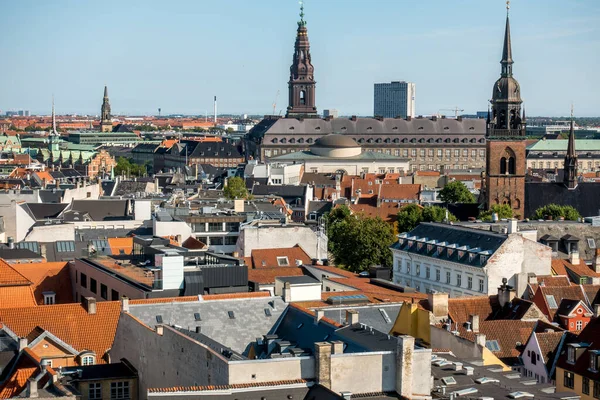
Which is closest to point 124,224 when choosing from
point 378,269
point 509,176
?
point 378,269

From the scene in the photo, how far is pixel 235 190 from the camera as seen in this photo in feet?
436

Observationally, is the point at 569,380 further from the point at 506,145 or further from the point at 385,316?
the point at 506,145

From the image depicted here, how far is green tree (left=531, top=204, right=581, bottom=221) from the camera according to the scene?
362ft

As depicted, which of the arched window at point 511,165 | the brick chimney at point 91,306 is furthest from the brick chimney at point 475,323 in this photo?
the arched window at point 511,165

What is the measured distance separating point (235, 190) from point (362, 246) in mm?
44983

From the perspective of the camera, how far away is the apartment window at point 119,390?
39219 mm

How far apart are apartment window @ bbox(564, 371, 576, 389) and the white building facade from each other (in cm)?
1664

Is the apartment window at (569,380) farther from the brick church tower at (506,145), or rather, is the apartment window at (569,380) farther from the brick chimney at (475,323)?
the brick church tower at (506,145)

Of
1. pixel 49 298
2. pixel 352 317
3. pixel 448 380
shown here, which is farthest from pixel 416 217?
pixel 448 380

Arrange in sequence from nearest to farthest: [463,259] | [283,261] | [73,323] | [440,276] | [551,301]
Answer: [73,323] → [551,301] → [463,259] → [283,261] → [440,276]

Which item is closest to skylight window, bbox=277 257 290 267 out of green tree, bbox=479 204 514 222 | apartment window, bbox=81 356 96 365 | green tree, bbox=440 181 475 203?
apartment window, bbox=81 356 96 365

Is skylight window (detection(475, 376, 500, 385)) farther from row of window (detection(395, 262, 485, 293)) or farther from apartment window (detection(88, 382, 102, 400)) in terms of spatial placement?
row of window (detection(395, 262, 485, 293))

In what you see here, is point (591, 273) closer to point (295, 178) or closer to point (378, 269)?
point (378, 269)

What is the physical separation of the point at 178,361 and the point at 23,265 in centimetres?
2808
